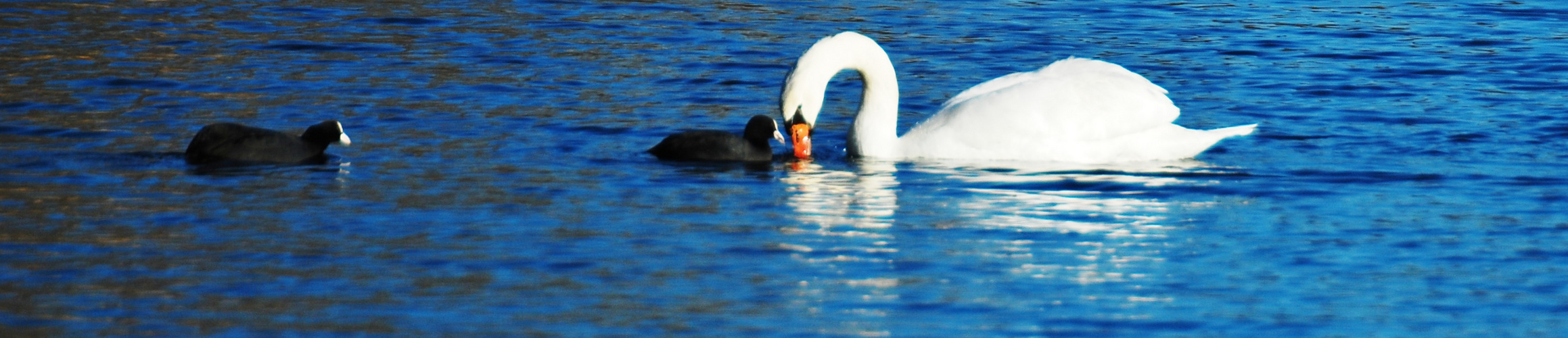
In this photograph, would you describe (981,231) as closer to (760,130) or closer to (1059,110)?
(1059,110)

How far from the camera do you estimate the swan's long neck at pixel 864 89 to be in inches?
461

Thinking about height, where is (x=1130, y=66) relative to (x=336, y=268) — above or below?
below

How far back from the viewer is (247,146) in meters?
11.2

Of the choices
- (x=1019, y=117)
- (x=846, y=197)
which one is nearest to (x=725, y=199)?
(x=846, y=197)

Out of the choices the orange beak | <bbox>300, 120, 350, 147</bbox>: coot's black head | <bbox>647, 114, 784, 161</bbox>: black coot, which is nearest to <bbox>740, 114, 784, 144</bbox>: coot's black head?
<bbox>647, 114, 784, 161</bbox>: black coot

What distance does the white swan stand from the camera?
11672mm

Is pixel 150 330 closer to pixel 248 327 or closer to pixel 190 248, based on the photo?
pixel 248 327

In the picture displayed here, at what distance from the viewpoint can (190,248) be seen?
334 inches

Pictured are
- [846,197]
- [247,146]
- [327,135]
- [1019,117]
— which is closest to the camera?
[846,197]

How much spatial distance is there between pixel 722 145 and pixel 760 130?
41 cm

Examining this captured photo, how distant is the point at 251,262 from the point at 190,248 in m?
0.48

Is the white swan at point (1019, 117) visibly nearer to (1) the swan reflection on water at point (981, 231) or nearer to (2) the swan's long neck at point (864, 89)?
(2) the swan's long neck at point (864, 89)

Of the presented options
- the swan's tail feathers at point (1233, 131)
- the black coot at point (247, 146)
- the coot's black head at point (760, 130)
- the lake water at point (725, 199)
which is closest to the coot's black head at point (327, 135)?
the black coot at point (247, 146)

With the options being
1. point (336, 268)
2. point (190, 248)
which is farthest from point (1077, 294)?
point (190, 248)
